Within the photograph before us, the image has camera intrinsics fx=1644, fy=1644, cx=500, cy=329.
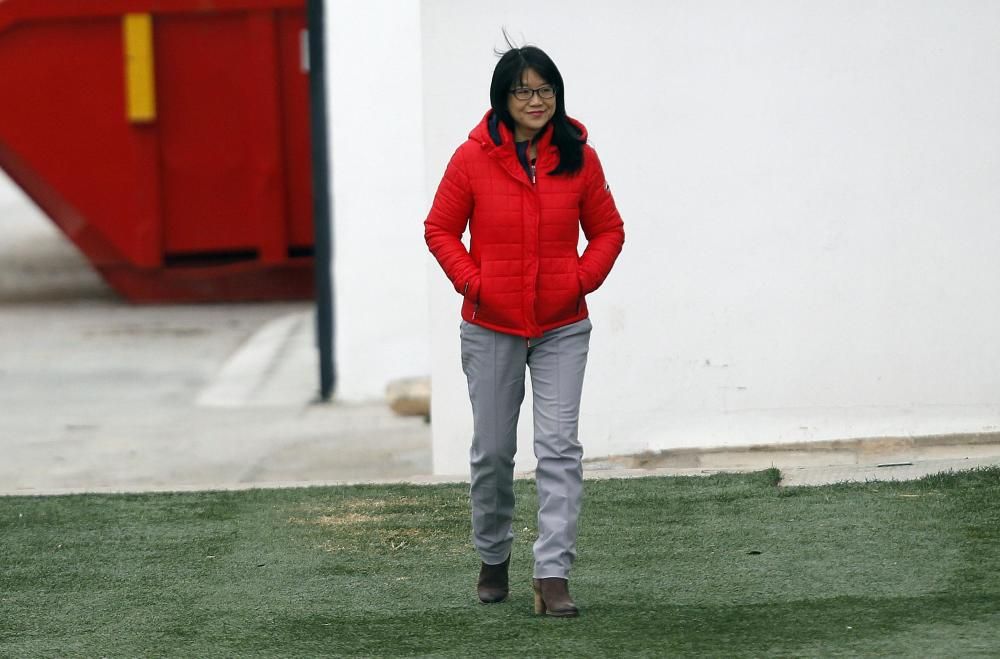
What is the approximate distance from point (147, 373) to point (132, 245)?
396 cm

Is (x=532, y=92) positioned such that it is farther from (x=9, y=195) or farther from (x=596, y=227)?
(x=9, y=195)

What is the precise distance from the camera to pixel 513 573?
5328 millimetres

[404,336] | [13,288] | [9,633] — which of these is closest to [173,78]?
[13,288]

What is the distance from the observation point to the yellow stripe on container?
1598 cm

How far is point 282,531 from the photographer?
20.1 ft

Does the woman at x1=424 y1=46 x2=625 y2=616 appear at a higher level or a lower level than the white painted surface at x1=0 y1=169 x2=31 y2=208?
higher

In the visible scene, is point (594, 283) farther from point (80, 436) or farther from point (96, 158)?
point (96, 158)

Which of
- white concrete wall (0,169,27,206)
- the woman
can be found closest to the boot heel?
the woman

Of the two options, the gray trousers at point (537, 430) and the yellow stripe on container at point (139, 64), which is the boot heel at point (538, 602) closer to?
the gray trousers at point (537, 430)

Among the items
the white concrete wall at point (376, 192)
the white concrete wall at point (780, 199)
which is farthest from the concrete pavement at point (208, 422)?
the white concrete wall at point (376, 192)

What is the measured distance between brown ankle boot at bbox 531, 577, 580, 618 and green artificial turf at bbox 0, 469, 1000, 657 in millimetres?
47

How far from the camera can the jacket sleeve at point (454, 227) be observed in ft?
15.0

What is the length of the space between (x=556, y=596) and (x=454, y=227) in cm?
108

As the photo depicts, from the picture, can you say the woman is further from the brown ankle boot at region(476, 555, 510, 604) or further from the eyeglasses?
the brown ankle boot at region(476, 555, 510, 604)
